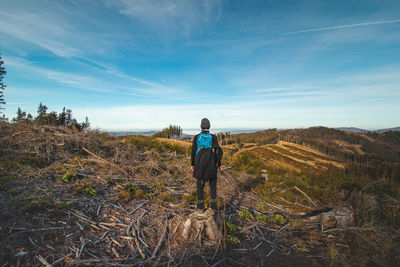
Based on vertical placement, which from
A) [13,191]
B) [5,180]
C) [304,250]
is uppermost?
[5,180]

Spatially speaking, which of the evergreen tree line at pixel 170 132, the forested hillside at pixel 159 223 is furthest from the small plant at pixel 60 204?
the evergreen tree line at pixel 170 132

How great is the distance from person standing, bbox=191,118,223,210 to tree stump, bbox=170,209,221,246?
81cm

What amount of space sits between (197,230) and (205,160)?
1.91 metres

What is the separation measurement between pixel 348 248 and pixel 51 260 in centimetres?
653

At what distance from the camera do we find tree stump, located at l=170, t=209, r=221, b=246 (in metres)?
4.21

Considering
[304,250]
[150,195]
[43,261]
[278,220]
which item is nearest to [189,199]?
[150,195]

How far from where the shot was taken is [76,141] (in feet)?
35.9

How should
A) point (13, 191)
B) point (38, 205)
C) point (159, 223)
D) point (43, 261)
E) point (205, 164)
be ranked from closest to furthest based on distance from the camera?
point (43, 261) → point (38, 205) → point (159, 223) → point (13, 191) → point (205, 164)

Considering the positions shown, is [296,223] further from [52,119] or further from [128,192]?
[52,119]

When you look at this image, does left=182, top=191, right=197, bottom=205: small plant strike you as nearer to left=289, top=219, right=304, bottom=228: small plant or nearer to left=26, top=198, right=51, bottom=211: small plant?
left=289, top=219, right=304, bottom=228: small plant

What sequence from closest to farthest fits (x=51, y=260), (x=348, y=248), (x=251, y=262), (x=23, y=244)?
1. (x=51, y=260)
2. (x=23, y=244)
3. (x=251, y=262)
4. (x=348, y=248)

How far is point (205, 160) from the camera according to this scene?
5312 millimetres

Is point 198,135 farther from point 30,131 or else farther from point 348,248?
point 30,131

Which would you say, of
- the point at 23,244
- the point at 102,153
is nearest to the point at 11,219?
the point at 23,244
